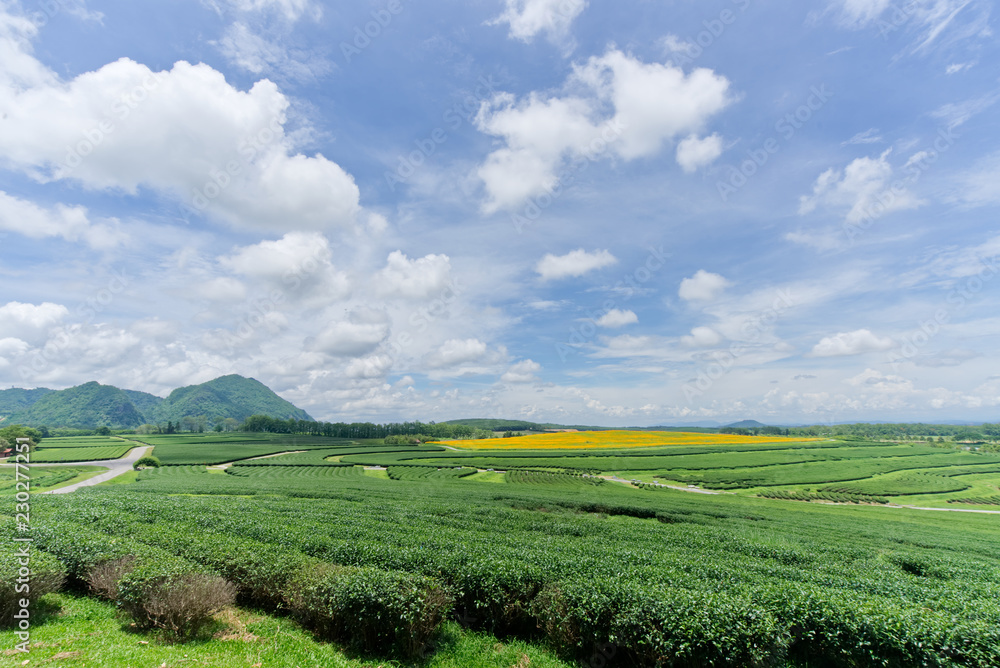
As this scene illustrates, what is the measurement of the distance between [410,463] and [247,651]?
87.9m

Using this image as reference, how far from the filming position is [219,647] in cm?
918

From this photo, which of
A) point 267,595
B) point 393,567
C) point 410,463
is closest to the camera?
point 267,595

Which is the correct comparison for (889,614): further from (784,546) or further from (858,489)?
(858,489)

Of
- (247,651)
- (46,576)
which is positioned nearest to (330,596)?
(247,651)

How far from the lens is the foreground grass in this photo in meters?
8.13

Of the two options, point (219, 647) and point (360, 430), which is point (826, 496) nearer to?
point (219, 647)

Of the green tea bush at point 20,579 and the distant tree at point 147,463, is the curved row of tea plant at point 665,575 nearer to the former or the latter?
the green tea bush at point 20,579

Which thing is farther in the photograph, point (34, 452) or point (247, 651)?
point (34, 452)

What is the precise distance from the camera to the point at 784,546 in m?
20.5

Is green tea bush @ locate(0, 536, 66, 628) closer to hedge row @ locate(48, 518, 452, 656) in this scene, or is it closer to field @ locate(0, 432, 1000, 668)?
field @ locate(0, 432, 1000, 668)

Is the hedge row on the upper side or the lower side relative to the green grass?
upper

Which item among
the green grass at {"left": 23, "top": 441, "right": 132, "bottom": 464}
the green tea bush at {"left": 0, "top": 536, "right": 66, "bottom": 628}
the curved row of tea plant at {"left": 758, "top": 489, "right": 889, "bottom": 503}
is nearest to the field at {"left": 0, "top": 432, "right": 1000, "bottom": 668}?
the green tea bush at {"left": 0, "top": 536, "right": 66, "bottom": 628}

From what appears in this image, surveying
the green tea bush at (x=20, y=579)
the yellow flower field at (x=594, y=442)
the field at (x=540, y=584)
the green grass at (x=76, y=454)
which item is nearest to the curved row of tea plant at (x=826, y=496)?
the field at (x=540, y=584)

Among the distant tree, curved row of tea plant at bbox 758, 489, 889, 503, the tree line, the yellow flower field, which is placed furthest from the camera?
the tree line
